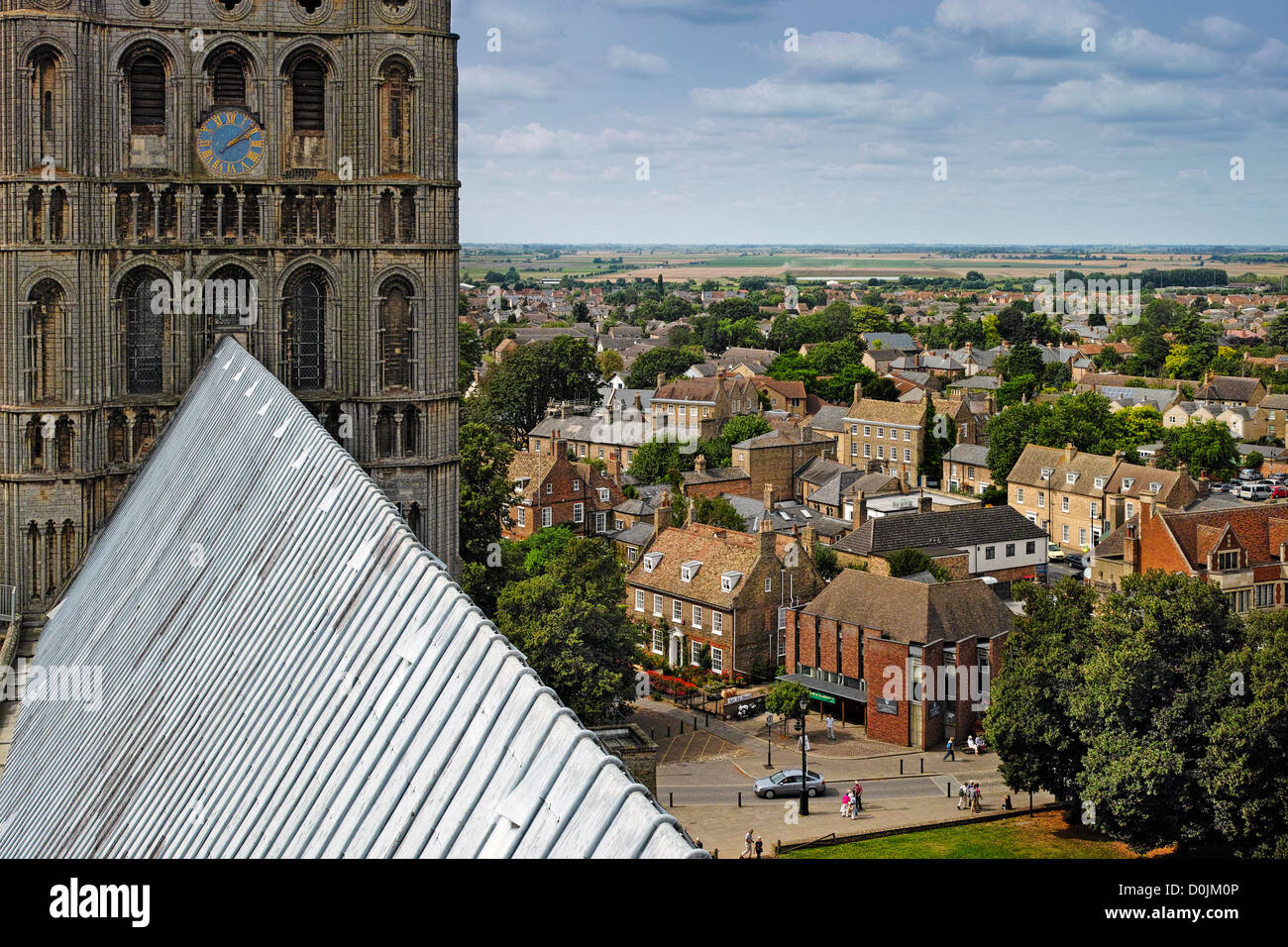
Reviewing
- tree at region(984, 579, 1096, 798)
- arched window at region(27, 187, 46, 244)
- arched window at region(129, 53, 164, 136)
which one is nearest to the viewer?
arched window at region(27, 187, 46, 244)

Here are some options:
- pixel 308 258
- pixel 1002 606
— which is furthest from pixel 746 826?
pixel 308 258

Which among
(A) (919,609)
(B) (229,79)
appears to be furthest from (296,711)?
(A) (919,609)

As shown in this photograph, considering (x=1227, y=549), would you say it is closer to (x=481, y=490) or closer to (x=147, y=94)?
(x=481, y=490)

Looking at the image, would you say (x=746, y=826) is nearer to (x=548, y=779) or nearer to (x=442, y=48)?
(x=442, y=48)

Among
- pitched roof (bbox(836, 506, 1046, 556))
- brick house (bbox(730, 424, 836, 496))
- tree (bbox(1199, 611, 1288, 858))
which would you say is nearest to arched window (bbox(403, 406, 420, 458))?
tree (bbox(1199, 611, 1288, 858))

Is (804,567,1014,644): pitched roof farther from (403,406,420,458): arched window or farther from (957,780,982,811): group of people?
(403,406,420,458): arched window

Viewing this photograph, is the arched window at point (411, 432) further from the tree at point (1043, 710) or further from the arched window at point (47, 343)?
the tree at point (1043, 710)
